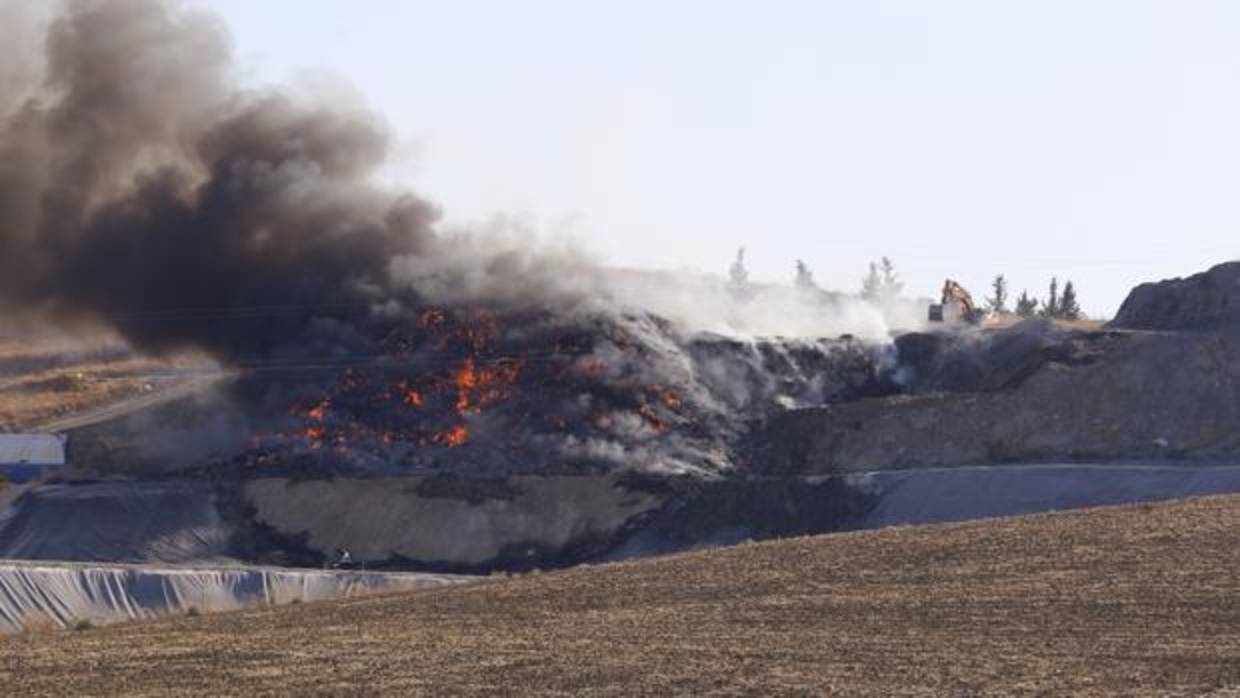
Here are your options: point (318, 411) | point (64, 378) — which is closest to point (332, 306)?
point (318, 411)

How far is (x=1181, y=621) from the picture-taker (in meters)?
39.6

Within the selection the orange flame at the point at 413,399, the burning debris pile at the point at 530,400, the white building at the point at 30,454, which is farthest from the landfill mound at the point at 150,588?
the white building at the point at 30,454

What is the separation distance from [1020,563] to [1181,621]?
9.59 metres

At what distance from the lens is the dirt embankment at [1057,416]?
86.7 meters

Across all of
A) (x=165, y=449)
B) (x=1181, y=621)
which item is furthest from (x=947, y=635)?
(x=165, y=449)

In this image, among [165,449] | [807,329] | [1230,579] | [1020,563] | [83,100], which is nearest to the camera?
[1230,579]

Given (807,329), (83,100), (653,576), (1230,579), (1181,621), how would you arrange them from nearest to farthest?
(1181,621) < (1230,579) < (653,576) < (83,100) < (807,329)

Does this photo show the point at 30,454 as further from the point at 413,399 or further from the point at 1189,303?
the point at 1189,303

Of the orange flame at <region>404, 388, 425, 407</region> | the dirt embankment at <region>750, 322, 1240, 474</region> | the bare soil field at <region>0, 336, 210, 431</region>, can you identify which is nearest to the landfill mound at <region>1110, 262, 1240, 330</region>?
the dirt embankment at <region>750, 322, 1240, 474</region>

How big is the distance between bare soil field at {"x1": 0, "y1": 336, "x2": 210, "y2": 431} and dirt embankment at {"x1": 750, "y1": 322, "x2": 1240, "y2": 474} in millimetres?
37980

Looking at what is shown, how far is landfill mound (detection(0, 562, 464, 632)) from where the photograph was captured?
208 ft

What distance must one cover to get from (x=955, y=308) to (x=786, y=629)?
7654cm

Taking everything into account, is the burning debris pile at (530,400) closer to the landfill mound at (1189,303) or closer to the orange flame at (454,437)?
the orange flame at (454,437)

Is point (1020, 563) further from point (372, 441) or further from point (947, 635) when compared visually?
point (372, 441)
